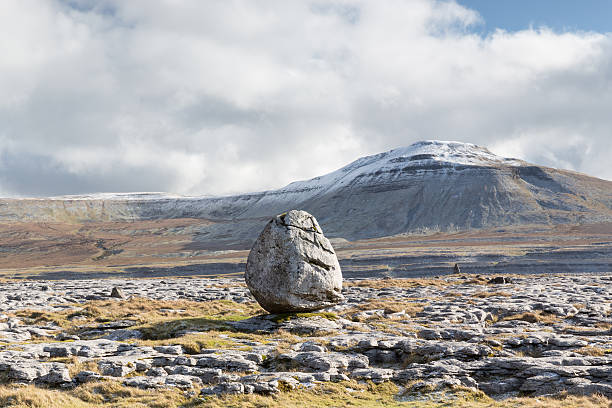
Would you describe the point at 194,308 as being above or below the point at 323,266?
below

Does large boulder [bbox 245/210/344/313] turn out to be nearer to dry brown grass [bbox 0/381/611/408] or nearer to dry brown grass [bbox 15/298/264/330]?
dry brown grass [bbox 15/298/264/330]

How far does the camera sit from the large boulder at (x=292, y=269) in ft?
86.5

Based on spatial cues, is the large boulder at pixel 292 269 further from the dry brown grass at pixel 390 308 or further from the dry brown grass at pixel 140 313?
the dry brown grass at pixel 390 308

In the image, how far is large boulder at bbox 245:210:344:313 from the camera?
26375 millimetres

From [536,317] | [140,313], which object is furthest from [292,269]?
[536,317]

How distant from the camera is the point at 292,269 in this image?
26.2 metres

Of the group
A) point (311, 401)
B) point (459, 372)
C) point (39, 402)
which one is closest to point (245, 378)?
point (311, 401)

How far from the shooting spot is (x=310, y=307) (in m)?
27.2

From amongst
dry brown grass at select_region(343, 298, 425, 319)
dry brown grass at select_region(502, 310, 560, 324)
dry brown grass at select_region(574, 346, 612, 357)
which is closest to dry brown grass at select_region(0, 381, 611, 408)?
dry brown grass at select_region(574, 346, 612, 357)

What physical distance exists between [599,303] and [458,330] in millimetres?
18922

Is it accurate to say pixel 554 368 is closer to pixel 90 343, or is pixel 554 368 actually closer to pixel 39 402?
pixel 39 402

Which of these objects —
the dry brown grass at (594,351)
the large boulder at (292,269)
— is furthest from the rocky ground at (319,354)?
the large boulder at (292,269)

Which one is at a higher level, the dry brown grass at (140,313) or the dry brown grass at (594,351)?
the dry brown grass at (594,351)

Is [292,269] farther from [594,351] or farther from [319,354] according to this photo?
[594,351]
